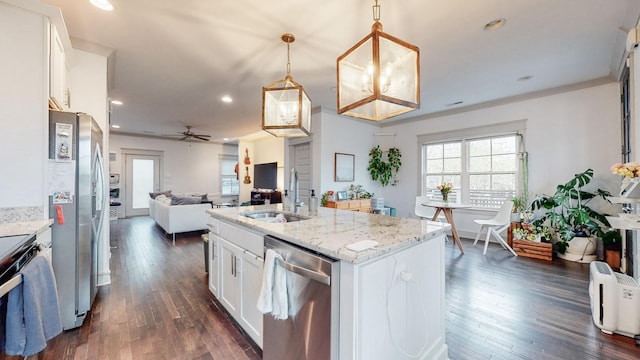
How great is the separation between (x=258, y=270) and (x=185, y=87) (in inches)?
140

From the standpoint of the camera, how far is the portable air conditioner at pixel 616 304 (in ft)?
6.29

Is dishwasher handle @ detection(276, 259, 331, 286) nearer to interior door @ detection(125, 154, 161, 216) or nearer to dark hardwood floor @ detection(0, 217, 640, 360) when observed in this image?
dark hardwood floor @ detection(0, 217, 640, 360)

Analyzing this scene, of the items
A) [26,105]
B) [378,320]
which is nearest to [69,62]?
[26,105]

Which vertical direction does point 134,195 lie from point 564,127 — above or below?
below

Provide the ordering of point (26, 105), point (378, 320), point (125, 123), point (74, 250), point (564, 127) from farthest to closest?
point (125, 123)
point (564, 127)
point (74, 250)
point (26, 105)
point (378, 320)

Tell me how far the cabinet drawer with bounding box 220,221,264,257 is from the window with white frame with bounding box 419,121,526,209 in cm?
473

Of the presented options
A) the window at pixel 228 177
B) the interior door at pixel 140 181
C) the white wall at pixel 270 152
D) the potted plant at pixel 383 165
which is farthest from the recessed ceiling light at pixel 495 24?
the interior door at pixel 140 181

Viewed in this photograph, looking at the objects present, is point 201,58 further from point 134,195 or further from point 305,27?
point 134,195

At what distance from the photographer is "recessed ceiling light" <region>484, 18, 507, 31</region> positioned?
238 centimetres

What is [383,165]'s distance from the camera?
6000mm

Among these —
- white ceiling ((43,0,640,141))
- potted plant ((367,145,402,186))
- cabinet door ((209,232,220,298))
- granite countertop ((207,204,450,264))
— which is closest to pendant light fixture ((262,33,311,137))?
white ceiling ((43,0,640,141))

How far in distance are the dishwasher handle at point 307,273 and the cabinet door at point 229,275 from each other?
715 millimetres

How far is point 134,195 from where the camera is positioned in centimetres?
802

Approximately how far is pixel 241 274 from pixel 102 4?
100 inches
